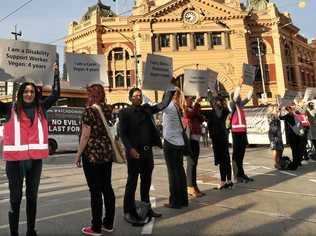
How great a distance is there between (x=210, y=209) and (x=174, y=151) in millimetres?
1044

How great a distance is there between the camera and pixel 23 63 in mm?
8367

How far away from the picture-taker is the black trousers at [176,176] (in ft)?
22.3

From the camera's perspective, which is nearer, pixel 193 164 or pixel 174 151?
pixel 174 151

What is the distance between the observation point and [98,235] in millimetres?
5258

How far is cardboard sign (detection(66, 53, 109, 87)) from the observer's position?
29.6 feet

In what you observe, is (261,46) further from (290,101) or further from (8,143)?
(8,143)

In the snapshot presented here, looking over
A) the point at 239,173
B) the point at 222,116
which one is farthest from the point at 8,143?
the point at 239,173

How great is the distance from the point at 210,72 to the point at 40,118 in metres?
6.02

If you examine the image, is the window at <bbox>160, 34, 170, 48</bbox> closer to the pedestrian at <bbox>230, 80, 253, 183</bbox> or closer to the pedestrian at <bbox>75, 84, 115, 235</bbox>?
the pedestrian at <bbox>230, 80, 253, 183</bbox>

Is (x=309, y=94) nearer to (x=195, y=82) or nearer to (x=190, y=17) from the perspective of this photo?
(x=195, y=82)

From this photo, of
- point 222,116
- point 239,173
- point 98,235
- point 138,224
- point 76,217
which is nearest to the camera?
point 98,235

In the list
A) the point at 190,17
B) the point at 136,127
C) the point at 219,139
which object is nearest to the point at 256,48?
the point at 190,17

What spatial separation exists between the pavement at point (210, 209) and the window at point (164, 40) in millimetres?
41679

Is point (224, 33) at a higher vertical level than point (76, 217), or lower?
higher
